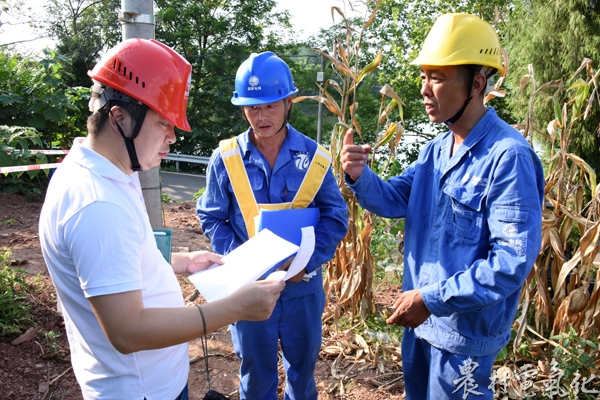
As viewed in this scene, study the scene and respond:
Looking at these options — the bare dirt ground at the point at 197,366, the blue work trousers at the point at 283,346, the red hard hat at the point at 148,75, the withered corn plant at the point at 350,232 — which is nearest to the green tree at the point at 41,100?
the bare dirt ground at the point at 197,366

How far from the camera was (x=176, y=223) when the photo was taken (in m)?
6.70

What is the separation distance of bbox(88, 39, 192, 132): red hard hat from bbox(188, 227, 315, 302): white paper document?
23.1 inches

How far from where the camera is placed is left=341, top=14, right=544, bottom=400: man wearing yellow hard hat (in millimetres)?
1722

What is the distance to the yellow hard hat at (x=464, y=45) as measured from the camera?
188 cm

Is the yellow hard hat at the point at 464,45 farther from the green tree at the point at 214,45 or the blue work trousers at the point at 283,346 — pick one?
the green tree at the point at 214,45

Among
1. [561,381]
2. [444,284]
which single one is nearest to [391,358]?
[561,381]

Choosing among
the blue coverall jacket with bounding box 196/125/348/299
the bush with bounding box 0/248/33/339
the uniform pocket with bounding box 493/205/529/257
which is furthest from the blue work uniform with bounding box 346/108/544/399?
the bush with bounding box 0/248/33/339

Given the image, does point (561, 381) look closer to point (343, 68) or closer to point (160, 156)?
point (343, 68)

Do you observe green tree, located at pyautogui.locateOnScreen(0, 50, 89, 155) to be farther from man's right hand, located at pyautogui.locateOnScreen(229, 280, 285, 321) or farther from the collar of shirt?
man's right hand, located at pyautogui.locateOnScreen(229, 280, 285, 321)

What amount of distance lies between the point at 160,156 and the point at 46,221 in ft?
1.32

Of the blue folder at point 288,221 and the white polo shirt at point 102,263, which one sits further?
the blue folder at point 288,221

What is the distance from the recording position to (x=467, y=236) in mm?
1894

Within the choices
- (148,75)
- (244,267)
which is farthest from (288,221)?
(148,75)

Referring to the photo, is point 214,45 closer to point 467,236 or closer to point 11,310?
point 11,310
